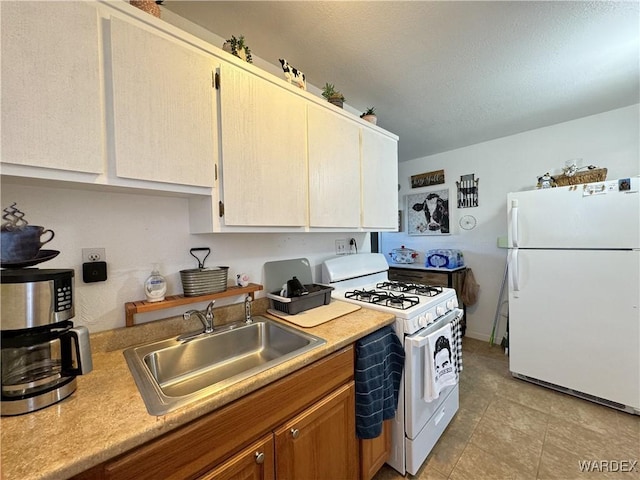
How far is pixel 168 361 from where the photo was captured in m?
1.12

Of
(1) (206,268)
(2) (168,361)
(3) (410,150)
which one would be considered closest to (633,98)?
(3) (410,150)

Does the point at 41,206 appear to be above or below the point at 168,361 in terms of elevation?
above

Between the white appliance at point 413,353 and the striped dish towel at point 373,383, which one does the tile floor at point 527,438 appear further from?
the striped dish towel at point 373,383

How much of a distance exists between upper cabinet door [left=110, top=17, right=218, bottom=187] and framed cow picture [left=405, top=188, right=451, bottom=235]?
3194mm

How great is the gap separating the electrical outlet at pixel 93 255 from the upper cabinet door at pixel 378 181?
1522 mm

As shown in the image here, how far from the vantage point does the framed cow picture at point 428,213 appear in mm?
3455

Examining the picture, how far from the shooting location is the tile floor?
1465 mm

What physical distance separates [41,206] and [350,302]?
155 cm

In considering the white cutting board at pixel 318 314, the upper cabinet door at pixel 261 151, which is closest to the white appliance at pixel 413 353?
the white cutting board at pixel 318 314

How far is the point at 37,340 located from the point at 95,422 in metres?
0.30

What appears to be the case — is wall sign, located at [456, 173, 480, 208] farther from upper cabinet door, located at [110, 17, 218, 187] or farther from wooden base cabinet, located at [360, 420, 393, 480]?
upper cabinet door, located at [110, 17, 218, 187]

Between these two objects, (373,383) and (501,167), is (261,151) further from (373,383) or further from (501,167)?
(501,167)

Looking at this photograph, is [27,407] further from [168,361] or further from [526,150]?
[526,150]

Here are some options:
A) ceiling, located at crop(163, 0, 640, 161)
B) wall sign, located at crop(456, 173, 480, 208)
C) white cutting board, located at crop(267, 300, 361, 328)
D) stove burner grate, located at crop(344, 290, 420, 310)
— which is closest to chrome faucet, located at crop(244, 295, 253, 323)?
white cutting board, located at crop(267, 300, 361, 328)
